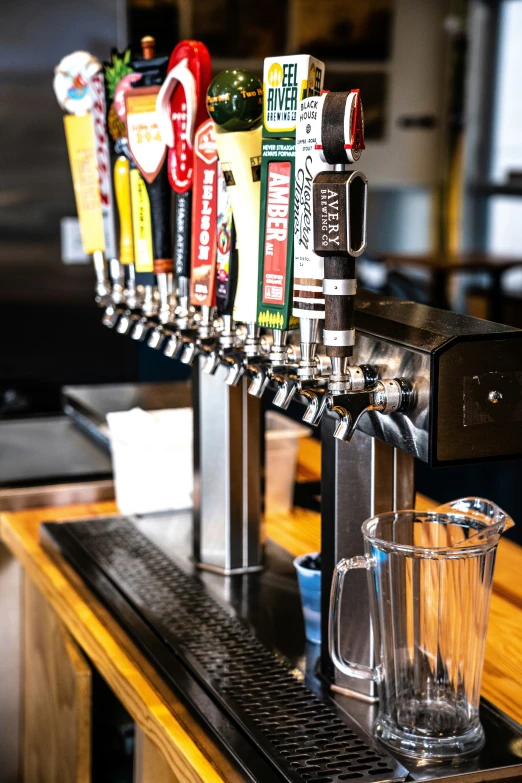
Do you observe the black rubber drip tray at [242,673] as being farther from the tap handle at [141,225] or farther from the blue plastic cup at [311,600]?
the tap handle at [141,225]

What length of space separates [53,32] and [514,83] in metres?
4.04

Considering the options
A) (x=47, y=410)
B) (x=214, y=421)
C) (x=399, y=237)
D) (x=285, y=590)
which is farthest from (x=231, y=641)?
(x=399, y=237)

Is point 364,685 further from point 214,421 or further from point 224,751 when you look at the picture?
point 214,421

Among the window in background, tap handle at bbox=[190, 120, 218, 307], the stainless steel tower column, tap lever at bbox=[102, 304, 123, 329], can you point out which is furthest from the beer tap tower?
the window in background

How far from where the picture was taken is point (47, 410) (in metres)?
3.26

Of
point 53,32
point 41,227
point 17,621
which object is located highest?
point 53,32

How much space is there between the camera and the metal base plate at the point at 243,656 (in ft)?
3.19

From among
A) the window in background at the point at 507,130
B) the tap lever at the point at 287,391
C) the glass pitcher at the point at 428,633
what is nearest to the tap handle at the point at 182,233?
the tap lever at the point at 287,391

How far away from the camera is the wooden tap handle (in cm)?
131

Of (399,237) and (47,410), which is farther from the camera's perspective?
(399,237)

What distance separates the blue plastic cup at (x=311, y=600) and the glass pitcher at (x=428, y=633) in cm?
18

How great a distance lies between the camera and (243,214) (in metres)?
1.04

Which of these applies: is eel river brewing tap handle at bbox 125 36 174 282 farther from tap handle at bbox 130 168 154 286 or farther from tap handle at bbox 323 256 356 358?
tap handle at bbox 323 256 356 358

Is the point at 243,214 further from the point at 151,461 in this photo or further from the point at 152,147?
the point at 151,461
